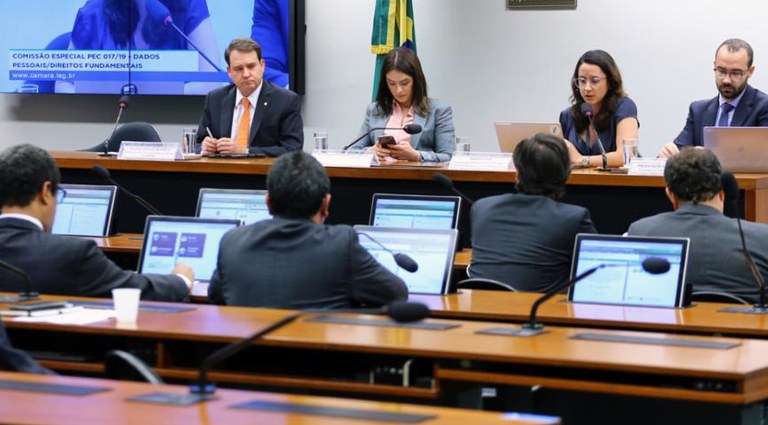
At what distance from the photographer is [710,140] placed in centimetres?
632

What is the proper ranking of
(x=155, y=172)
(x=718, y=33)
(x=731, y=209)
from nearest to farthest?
(x=731, y=209)
(x=155, y=172)
(x=718, y=33)

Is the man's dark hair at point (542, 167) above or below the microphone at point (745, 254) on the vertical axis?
above

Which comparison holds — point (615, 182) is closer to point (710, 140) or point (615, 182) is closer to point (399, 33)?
point (710, 140)

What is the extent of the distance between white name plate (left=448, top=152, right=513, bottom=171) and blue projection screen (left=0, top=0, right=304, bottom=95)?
3.21 m

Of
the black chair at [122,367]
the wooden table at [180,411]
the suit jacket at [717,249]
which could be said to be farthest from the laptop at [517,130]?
the wooden table at [180,411]

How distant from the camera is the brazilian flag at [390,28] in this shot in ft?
29.7

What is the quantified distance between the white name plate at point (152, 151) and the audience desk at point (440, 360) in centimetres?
294

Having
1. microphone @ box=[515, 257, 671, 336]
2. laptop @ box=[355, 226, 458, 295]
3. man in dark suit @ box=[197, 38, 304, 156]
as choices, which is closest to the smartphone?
man in dark suit @ box=[197, 38, 304, 156]

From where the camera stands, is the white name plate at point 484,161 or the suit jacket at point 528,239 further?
the white name plate at point 484,161

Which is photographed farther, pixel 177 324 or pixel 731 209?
pixel 731 209

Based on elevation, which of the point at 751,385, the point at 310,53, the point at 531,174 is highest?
the point at 310,53

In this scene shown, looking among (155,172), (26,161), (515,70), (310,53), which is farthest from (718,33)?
(26,161)

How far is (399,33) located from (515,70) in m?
0.80

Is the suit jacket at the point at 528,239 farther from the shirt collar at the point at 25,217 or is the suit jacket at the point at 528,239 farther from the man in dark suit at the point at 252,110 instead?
the man in dark suit at the point at 252,110
